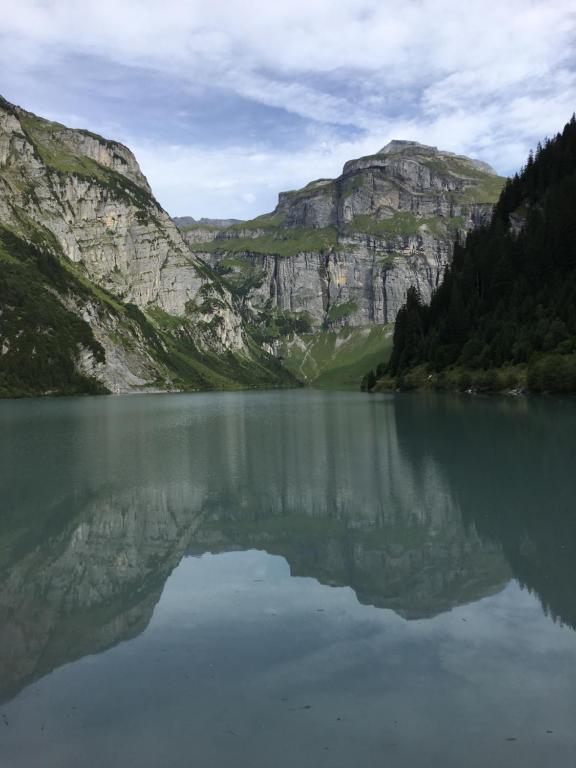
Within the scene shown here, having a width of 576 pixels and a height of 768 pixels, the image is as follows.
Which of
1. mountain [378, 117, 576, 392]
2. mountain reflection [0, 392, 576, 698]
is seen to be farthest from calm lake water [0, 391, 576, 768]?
mountain [378, 117, 576, 392]

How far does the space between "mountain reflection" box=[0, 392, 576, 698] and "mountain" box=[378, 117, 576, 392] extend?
46.2 metres

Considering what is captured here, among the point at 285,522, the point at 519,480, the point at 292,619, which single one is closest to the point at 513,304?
the point at 519,480

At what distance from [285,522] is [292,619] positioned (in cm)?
1015

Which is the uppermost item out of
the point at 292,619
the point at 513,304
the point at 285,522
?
the point at 513,304

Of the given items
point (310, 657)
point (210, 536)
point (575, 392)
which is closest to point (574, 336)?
point (575, 392)

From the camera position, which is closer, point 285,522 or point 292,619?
point 292,619

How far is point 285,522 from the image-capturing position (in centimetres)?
2416

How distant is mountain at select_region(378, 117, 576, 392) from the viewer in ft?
301

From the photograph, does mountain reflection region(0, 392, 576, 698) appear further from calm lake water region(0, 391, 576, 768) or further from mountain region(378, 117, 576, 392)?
mountain region(378, 117, 576, 392)

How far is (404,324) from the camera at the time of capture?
153 meters

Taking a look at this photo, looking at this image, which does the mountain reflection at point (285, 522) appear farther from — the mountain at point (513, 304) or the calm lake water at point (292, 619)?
the mountain at point (513, 304)

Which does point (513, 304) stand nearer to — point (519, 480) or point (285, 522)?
point (519, 480)

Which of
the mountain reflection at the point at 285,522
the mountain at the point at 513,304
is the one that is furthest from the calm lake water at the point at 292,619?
the mountain at the point at 513,304

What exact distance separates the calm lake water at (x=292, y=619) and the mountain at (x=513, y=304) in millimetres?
62554
